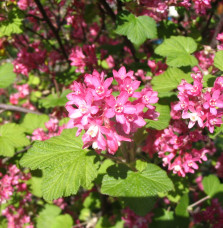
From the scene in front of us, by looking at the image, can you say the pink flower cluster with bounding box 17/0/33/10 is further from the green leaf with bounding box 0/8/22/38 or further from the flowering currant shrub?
the green leaf with bounding box 0/8/22/38

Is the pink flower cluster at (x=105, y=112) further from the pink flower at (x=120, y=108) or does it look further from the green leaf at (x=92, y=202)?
the green leaf at (x=92, y=202)

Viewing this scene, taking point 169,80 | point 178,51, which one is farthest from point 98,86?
point 178,51

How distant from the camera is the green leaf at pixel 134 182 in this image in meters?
1.36

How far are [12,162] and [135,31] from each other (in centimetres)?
192

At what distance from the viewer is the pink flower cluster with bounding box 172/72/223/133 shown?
1.35 metres

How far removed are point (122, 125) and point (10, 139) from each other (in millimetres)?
1398

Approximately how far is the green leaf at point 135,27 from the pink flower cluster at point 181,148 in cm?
86

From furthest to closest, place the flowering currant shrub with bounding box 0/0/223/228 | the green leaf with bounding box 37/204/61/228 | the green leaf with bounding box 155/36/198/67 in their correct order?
the green leaf with bounding box 37/204/61/228, the green leaf with bounding box 155/36/198/67, the flowering currant shrub with bounding box 0/0/223/228

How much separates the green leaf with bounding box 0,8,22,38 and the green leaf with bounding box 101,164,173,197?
1.75 meters

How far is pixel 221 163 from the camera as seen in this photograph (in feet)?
9.93

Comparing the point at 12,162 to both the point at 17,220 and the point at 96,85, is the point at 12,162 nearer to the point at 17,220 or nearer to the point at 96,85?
the point at 17,220

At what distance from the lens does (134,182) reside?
1.41m

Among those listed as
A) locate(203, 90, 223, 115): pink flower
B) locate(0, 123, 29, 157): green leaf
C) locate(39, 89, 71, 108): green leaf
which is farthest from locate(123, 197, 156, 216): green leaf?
locate(39, 89, 71, 108): green leaf

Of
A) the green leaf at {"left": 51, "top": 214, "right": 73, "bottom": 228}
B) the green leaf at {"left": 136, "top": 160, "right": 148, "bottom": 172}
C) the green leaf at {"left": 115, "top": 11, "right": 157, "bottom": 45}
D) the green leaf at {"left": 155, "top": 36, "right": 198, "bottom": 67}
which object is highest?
the green leaf at {"left": 115, "top": 11, "right": 157, "bottom": 45}
